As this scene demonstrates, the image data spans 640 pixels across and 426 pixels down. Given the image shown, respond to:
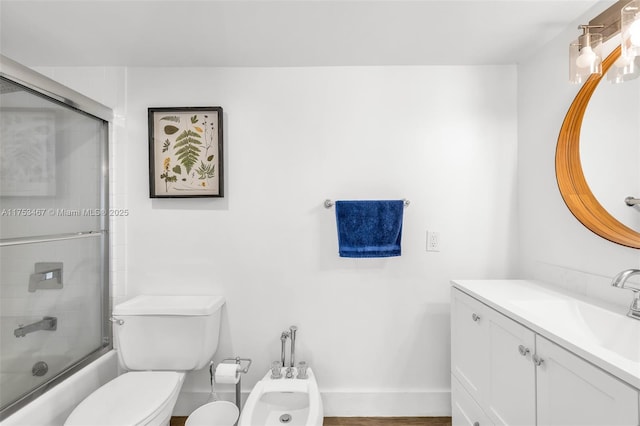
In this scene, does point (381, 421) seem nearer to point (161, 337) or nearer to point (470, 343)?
point (470, 343)

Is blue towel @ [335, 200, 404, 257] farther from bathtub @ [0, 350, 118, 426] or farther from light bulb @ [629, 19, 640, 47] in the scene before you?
bathtub @ [0, 350, 118, 426]

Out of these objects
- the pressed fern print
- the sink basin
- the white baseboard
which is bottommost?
the white baseboard

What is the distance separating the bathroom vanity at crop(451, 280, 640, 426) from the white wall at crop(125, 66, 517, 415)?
1.09 feet

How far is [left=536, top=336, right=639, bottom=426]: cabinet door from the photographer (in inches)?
31.6

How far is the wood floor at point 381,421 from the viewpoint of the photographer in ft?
6.21

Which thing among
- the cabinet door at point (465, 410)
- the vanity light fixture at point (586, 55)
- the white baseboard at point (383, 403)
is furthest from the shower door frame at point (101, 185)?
the vanity light fixture at point (586, 55)

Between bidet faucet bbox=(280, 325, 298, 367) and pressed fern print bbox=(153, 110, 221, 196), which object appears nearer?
bidet faucet bbox=(280, 325, 298, 367)

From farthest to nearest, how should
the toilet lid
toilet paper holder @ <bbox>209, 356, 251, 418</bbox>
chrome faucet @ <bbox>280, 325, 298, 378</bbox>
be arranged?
chrome faucet @ <bbox>280, 325, 298, 378</bbox>, toilet paper holder @ <bbox>209, 356, 251, 418</bbox>, the toilet lid

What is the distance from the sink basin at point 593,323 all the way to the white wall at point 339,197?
61 cm

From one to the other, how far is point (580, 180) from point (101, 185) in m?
2.47

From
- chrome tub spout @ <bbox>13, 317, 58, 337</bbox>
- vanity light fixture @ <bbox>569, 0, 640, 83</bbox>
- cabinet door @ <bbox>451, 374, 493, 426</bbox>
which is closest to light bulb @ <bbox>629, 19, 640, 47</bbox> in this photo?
vanity light fixture @ <bbox>569, 0, 640, 83</bbox>

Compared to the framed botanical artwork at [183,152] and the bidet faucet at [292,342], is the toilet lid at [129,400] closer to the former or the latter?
the bidet faucet at [292,342]

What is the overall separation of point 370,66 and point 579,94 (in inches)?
40.7

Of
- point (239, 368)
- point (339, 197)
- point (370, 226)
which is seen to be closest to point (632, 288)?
point (370, 226)
